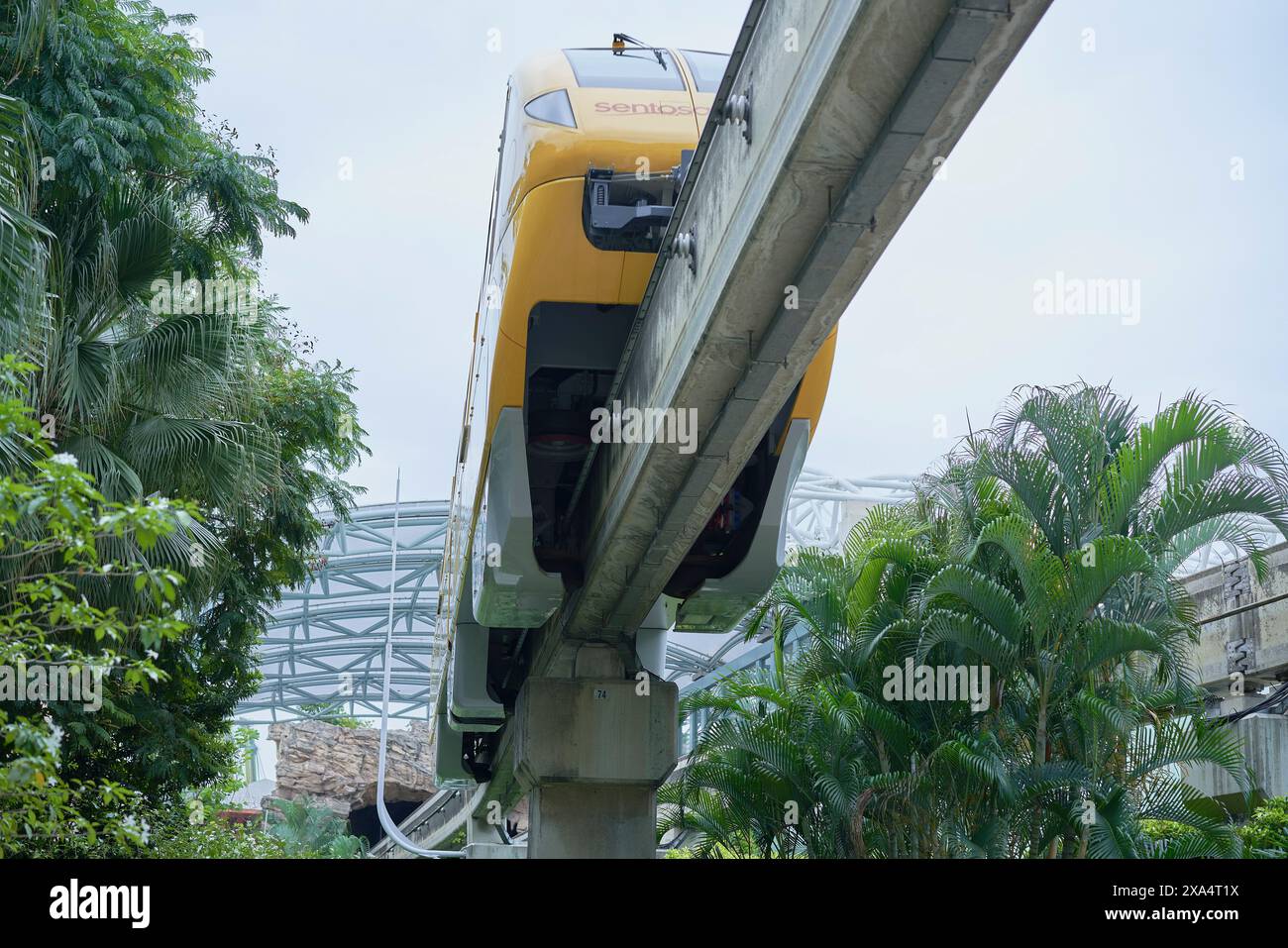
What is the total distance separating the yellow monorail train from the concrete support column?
1298 mm

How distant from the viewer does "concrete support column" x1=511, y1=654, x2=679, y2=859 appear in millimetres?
13102

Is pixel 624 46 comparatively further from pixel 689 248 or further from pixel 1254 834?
pixel 1254 834

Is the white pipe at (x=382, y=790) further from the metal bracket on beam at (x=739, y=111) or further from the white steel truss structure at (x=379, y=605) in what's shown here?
the metal bracket on beam at (x=739, y=111)

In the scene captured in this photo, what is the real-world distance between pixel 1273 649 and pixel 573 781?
10410mm

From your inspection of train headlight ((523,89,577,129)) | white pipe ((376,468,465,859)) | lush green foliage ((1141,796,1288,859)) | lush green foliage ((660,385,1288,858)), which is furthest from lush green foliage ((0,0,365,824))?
white pipe ((376,468,465,859))

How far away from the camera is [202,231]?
15695 mm

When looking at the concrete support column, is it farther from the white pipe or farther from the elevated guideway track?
the white pipe

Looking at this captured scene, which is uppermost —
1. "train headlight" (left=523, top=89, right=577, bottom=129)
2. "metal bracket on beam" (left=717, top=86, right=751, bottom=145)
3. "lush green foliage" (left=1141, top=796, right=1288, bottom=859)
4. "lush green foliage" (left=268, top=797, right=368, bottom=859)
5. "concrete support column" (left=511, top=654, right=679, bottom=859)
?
"train headlight" (left=523, top=89, right=577, bottom=129)

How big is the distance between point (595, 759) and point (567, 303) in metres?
5.41

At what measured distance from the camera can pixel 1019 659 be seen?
12.6 m

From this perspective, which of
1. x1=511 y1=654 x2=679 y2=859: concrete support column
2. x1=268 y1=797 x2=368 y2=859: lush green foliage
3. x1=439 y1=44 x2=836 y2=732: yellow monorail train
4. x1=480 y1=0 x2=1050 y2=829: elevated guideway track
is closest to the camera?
x1=480 y1=0 x2=1050 y2=829: elevated guideway track

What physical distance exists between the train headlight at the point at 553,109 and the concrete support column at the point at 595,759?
19.5ft

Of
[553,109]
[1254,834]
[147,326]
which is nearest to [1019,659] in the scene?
[1254,834]

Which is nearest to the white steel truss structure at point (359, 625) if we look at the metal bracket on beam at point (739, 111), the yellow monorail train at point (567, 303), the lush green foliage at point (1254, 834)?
the yellow monorail train at point (567, 303)
